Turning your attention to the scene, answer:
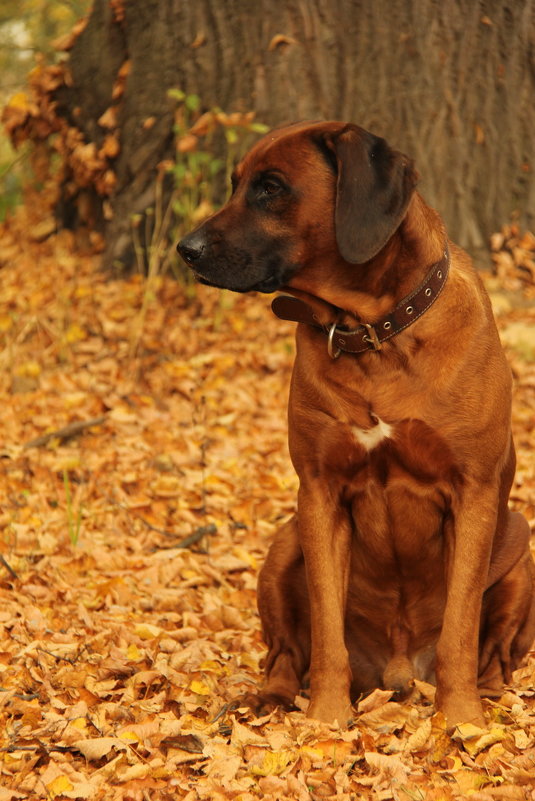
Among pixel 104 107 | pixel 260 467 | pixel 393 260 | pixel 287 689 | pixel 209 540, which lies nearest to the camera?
pixel 393 260

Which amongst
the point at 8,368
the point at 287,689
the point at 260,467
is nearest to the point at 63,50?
the point at 8,368

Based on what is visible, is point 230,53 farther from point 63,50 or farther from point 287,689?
point 287,689

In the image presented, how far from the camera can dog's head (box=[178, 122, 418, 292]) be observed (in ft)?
11.5

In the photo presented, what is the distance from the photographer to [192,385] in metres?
7.20

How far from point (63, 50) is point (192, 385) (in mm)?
3303

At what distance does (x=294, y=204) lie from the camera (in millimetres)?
3643

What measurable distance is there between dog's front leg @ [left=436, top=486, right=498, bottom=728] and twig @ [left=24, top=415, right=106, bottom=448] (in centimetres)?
344

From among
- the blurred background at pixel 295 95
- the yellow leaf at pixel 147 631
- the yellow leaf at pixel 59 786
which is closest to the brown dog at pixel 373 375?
the yellow leaf at pixel 147 631

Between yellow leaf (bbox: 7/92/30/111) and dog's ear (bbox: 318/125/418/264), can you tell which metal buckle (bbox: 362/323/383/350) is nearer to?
dog's ear (bbox: 318/125/418/264)

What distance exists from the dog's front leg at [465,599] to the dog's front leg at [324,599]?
0.37 m

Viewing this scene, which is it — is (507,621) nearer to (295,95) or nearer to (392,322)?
(392,322)

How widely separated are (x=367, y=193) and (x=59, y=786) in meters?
2.14

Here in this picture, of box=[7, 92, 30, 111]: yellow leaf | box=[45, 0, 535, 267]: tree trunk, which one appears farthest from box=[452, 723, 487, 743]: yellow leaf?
box=[7, 92, 30, 111]: yellow leaf

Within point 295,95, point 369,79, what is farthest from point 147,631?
point 369,79
